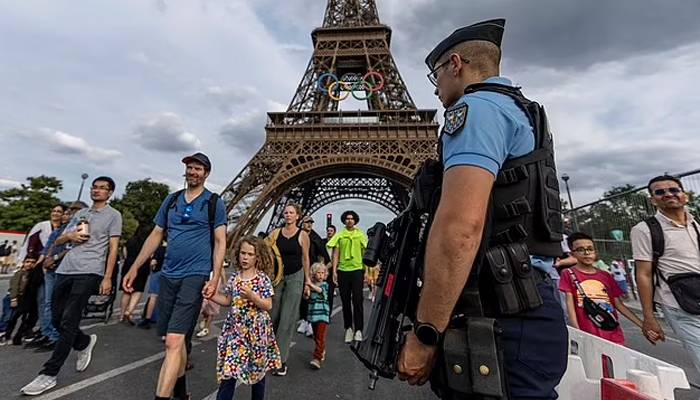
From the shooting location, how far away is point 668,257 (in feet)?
7.63

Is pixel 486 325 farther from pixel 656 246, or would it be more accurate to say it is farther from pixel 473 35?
pixel 656 246

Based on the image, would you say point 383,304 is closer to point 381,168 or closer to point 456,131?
point 456,131

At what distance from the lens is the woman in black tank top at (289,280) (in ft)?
11.2

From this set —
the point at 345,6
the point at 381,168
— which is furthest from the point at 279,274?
the point at 345,6

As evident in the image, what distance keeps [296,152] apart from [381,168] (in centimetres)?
501

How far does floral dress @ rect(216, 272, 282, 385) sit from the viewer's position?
2.42 metres

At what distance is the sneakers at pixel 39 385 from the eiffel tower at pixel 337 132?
1493 cm

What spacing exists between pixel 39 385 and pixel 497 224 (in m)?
3.81

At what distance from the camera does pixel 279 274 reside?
328cm

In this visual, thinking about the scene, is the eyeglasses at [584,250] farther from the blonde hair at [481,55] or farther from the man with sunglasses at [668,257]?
the blonde hair at [481,55]

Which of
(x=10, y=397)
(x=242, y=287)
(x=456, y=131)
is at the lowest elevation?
(x=10, y=397)

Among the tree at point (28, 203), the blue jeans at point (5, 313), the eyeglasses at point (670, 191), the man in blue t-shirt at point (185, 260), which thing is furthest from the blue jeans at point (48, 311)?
the tree at point (28, 203)

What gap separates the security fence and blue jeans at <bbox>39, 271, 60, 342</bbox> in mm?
9492

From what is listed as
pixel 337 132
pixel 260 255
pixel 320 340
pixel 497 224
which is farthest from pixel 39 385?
pixel 337 132
